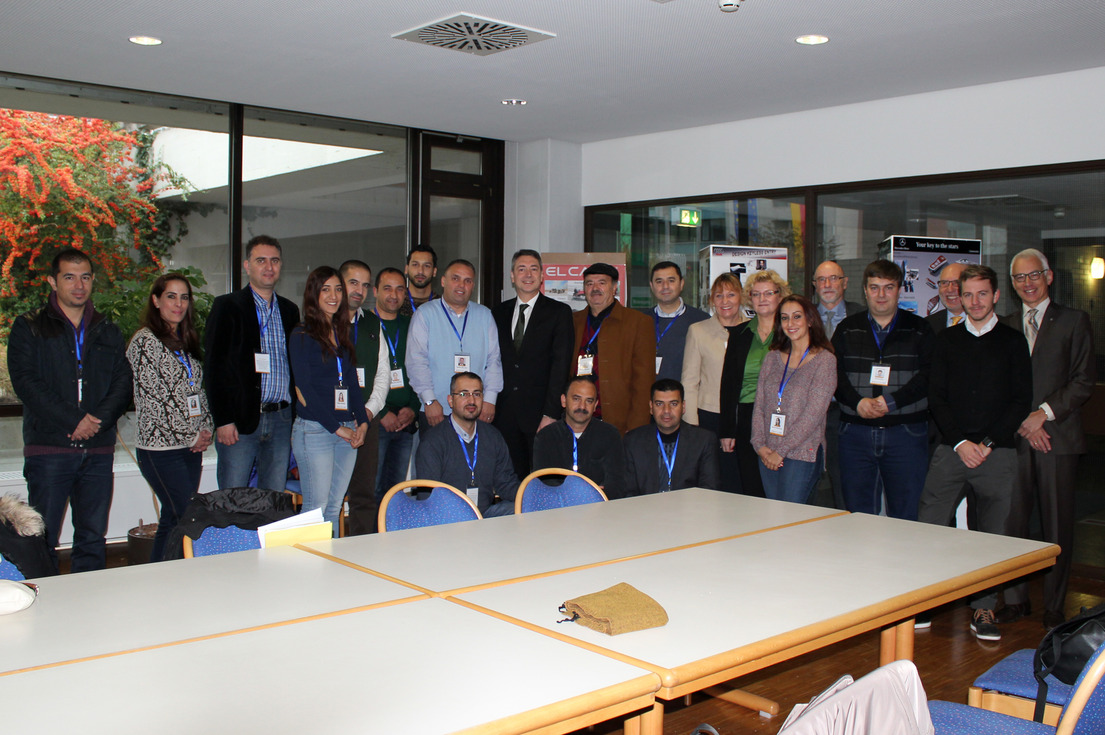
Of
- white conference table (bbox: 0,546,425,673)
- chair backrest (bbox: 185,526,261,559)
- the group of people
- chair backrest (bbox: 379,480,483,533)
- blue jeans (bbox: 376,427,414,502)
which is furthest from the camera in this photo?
blue jeans (bbox: 376,427,414,502)

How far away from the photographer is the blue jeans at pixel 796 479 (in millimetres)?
4531

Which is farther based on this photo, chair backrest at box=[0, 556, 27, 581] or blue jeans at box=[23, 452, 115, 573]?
blue jeans at box=[23, 452, 115, 573]

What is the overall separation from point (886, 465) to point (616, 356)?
5.46 feet

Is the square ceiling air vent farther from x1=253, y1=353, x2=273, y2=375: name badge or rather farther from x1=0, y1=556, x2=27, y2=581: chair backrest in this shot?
x1=0, y1=556, x2=27, y2=581: chair backrest

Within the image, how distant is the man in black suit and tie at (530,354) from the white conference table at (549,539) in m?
1.85

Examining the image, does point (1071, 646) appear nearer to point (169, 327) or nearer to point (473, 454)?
point (473, 454)

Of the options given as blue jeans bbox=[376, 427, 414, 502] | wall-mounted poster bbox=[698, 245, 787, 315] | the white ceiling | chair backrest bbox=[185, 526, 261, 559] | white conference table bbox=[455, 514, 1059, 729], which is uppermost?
the white ceiling

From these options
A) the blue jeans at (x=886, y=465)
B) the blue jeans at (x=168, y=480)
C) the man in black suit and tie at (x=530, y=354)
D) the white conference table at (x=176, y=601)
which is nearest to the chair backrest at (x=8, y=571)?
the white conference table at (x=176, y=601)

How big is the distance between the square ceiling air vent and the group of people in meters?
1.36

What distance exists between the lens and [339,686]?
1674 mm

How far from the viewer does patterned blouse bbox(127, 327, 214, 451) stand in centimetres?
457

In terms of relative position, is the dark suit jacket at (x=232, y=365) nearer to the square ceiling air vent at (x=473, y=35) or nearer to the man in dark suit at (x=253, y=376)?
the man in dark suit at (x=253, y=376)

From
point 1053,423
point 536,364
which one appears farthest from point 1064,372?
point 536,364

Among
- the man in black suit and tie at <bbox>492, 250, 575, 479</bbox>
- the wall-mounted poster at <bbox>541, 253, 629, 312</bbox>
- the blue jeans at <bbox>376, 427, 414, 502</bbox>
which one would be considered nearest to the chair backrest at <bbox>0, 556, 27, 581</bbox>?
the blue jeans at <bbox>376, 427, 414, 502</bbox>
